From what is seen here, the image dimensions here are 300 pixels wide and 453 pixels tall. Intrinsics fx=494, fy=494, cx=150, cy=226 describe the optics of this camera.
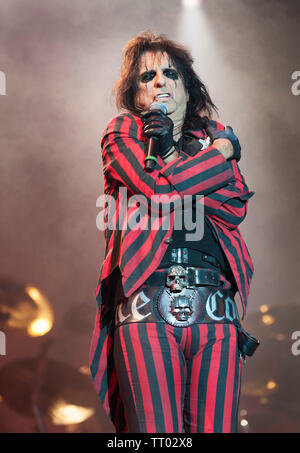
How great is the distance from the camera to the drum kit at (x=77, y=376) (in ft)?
8.60

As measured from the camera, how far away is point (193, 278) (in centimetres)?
124

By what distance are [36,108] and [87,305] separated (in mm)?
1224

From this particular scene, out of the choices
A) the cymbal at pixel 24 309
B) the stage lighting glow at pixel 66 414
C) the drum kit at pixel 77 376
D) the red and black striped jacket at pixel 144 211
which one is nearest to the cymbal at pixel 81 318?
the drum kit at pixel 77 376

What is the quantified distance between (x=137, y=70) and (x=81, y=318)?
5.29 feet

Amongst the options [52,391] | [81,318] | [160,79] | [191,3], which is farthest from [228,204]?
[191,3]

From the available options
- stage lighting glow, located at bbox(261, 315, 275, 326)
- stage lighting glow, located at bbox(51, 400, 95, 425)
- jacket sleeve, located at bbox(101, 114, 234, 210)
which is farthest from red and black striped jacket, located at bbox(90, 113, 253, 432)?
stage lighting glow, located at bbox(261, 315, 275, 326)

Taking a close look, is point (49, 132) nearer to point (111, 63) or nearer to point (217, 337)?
point (111, 63)

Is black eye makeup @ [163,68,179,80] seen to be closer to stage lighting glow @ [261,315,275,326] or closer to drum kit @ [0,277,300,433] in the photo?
drum kit @ [0,277,300,433]

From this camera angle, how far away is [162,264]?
4.14 feet

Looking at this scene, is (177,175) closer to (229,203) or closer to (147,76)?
(229,203)

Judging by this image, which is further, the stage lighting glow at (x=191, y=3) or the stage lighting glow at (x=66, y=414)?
the stage lighting glow at (x=191, y=3)

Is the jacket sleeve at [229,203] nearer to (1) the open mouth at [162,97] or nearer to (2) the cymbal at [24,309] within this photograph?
(1) the open mouth at [162,97]

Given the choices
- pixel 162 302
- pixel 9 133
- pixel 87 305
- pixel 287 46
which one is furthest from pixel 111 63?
pixel 162 302

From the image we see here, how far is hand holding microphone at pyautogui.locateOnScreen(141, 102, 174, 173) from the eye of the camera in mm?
1253
